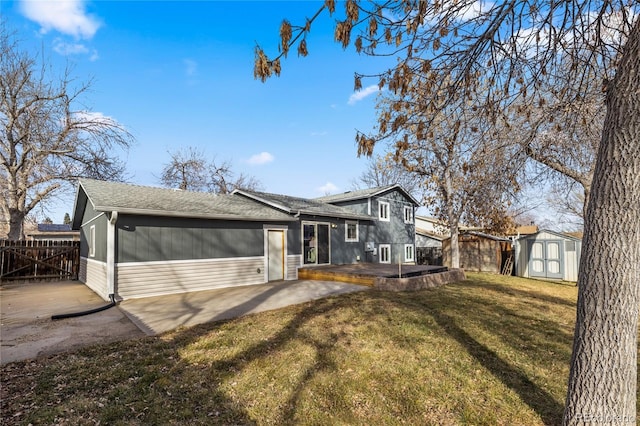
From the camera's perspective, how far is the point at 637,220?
2.47 meters

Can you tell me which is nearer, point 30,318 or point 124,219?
point 30,318

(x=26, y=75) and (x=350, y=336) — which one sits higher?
(x=26, y=75)

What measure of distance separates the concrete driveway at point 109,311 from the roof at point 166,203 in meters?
2.38

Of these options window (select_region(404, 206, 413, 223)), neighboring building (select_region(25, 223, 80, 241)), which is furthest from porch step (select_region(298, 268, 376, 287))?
neighboring building (select_region(25, 223, 80, 241))

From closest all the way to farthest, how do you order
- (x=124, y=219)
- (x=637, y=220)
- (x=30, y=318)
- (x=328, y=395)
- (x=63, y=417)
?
(x=637, y=220) → (x=63, y=417) → (x=328, y=395) → (x=30, y=318) → (x=124, y=219)

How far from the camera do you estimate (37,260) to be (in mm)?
13016

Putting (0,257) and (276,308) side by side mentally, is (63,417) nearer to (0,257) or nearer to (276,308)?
(276,308)

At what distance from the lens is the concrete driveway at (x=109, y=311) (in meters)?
5.31

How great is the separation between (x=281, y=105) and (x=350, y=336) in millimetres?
8252

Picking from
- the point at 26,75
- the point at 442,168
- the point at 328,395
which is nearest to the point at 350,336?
the point at 328,395

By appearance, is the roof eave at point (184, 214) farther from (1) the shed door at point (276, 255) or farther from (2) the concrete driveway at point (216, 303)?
(2) the concrete driveway at point (216, 303)

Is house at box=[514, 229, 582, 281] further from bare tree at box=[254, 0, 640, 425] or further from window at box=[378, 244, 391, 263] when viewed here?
bare tree at box=[254, 0, 640, 425]

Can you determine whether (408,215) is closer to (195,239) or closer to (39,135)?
(195,239)

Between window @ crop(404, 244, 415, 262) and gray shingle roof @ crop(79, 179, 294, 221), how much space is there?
990cm
